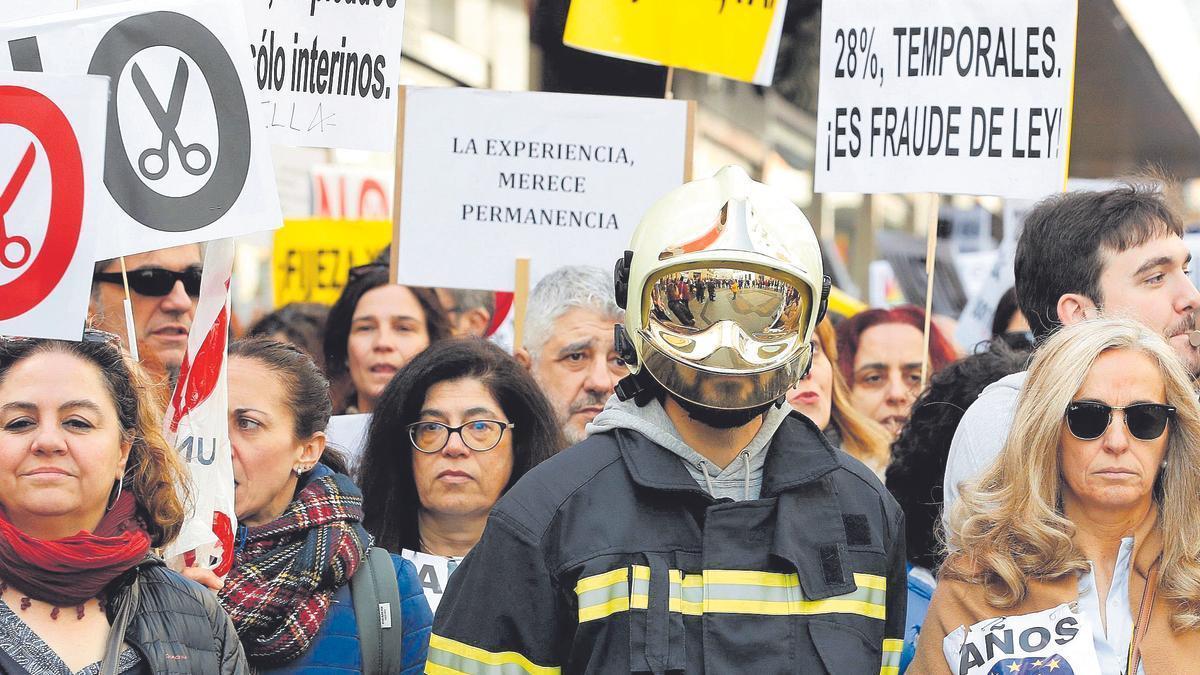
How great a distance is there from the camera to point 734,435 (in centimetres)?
325

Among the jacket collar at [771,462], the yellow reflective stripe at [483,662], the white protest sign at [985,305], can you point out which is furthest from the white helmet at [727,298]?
the white protest sign at [985,305]

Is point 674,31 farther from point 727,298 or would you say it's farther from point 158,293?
point 727,298

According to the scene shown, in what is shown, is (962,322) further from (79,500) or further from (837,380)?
(79,500)

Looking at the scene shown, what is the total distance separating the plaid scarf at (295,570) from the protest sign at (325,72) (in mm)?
1764

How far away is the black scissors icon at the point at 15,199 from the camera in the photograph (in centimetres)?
375

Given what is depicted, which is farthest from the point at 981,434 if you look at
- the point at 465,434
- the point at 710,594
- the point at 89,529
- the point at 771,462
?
the point at 89,529

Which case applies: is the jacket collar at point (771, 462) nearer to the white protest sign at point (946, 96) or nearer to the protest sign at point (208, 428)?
the protest sign at point (208, 428)

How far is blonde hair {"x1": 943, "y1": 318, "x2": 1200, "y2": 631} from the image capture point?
340 centimetres

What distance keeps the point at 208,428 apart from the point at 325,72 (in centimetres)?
188

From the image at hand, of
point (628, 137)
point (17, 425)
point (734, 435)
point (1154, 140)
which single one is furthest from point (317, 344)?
point (1154, 140)

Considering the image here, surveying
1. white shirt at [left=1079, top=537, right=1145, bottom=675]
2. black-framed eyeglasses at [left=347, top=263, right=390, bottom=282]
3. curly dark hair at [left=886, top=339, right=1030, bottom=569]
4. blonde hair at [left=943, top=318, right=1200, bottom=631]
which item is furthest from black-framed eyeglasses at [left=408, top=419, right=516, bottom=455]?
black-framed eyeglasses at [left=347, top=263, right=390, bottom=282]

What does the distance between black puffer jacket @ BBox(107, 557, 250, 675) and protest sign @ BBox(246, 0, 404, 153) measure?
2443 mm

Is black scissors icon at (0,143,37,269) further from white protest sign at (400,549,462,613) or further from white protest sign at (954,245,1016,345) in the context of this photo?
white protest sign at (954,245,1016,345)

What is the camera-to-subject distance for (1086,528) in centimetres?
349
